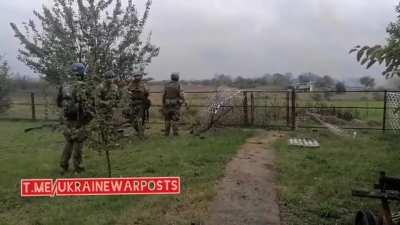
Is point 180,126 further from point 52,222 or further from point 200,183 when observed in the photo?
point 52,222

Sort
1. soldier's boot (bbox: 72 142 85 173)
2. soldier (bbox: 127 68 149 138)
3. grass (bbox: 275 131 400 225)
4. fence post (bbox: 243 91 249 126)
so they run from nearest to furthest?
grass (bbox: 275 131 400 225), soldier's boot (bbox: 72 142 85 173), soldier (bbox: 127 68 149 138), fence post (bbox: 243 91 249 126)

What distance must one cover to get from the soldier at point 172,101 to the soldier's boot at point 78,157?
17.2ft

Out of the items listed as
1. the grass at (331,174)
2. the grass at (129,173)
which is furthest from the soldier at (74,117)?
the grass at (331,174)

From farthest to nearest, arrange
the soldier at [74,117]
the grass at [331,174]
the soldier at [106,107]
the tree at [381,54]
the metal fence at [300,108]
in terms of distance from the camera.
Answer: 1. the metal fence at [300,108]
2. the soldier at [74,117]
3. the soldier at [106,107]
4. the grass at [331,174]
5. the tree at [381,54]

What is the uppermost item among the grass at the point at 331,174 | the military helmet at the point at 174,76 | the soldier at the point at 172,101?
the military helmet at the point at 174,76

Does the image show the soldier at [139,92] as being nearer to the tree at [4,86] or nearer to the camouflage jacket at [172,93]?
the camouflage jacket at [172,93]

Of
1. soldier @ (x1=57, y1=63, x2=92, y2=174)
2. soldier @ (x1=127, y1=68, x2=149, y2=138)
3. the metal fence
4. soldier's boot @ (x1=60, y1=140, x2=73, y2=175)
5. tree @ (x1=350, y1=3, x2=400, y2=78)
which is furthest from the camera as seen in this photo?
the metal fence

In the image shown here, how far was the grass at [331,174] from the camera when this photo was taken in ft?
20.2

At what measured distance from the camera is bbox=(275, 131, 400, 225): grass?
614cm

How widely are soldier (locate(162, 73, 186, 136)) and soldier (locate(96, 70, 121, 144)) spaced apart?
644 centimetres

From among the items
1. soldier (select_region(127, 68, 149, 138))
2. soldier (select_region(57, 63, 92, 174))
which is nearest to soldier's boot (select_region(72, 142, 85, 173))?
soldier (select_region(57, 63, 92, 174))

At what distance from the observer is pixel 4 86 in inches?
944

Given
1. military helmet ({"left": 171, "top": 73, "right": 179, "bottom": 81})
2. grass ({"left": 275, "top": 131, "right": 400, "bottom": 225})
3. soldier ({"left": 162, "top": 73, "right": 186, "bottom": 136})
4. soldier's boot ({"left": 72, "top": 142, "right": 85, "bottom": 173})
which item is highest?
military helmet ({"left": 171, "top": 73, "right": 179, "bottom": 81})

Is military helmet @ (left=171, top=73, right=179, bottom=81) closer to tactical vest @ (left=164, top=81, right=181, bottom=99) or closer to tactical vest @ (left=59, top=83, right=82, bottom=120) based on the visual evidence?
tactical vest @ (left=164, top=81, right=181, bottom=99)
